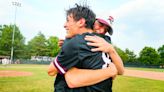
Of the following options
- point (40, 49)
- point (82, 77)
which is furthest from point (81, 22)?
point (40, 49)

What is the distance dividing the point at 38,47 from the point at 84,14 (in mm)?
87414

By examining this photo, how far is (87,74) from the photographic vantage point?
8.25ft

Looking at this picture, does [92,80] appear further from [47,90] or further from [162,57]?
[162,57]

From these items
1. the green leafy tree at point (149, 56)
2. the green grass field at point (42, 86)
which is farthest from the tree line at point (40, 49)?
the green grass field at point (42, 86)

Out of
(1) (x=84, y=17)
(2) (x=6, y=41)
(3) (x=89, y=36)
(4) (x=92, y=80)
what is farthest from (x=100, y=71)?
(2) (x=6, y=41)

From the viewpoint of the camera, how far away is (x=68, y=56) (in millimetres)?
2508

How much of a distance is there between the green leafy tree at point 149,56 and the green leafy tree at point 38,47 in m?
28.6

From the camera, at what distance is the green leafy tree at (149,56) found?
93300 millimetres

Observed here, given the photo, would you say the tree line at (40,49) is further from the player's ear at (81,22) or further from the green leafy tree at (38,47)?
the player's ear at (81,22)

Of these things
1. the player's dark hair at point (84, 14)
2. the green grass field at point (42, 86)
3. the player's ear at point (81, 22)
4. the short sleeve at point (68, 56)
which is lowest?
the green grass field at point (42, 86)

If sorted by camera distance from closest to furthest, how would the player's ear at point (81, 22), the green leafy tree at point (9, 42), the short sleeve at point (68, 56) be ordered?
the short sleeve at point (68, 56), the player's ear at point (81, 22), the green leafy tree at point (9, 42)

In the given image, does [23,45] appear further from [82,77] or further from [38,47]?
[82,77]

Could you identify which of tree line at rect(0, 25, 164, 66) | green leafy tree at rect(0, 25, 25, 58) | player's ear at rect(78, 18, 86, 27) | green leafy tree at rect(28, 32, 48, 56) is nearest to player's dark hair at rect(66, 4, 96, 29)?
player's ear at rect(78, 18, 86, 27)

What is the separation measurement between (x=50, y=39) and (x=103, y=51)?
9811 centimetres
